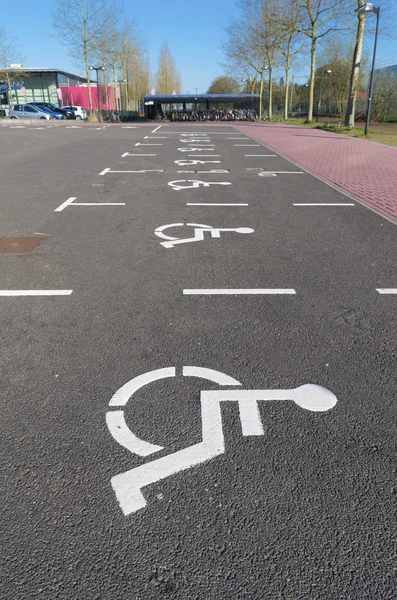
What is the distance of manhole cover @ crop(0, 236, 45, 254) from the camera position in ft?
19.9

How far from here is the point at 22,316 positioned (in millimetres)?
4191

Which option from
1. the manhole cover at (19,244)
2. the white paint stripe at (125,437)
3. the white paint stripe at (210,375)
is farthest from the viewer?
the manhole cover at (19,244)

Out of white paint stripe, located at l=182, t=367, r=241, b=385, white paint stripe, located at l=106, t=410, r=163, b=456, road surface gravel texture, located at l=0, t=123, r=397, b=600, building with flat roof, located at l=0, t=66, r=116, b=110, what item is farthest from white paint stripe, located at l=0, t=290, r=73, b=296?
building with flat roof, located at l=0, t=66, r=116, b=110

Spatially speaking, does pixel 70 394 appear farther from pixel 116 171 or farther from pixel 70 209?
pixel 116 171

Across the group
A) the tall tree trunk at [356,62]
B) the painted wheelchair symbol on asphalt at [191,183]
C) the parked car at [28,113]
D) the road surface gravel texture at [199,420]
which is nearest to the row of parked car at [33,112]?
the parked car at [28,113]

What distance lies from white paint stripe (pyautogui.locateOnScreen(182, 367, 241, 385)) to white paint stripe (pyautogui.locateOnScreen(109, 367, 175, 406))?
11 cm

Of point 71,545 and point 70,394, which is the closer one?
point 71,545

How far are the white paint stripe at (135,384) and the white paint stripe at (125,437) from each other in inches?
4.5

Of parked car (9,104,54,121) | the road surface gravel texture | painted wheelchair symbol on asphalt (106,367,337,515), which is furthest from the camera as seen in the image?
parked car (9,104,54,121)

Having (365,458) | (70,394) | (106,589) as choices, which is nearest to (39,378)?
(70,394)

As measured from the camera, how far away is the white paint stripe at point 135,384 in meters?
2.98

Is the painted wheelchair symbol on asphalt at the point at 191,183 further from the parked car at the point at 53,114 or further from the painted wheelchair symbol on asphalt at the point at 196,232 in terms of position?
the parked car at the point at 53,114

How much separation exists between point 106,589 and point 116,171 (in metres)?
12.8

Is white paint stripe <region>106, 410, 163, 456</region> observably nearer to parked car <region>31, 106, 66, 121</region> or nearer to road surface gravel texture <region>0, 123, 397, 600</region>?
road surface gravel texture <region>0, 123, 397, 600</region>
